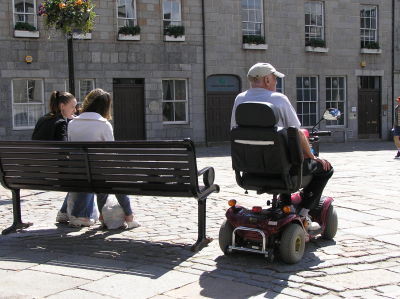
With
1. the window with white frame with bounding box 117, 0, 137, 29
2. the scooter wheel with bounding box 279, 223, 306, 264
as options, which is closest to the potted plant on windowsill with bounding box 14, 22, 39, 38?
the window with white frame with bounding box 117, 0, 137, 29

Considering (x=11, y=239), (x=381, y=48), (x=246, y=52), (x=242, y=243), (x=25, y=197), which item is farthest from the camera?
(x=381, y=48)

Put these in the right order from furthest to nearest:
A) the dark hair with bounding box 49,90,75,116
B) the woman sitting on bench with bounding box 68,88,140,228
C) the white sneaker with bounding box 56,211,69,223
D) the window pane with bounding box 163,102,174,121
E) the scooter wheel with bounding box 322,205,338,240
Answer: the window pane with bounding box 163,102,174,121 → the dark hair with bounding box 49,90,75,116 → the white sneaker with bounding box 56,211,69,223 → the woman sitting on bench with bounding box 68,88,140,228 → the scooter wheel with bounding box 322,205,338,240

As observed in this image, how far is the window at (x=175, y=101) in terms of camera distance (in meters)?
21.9

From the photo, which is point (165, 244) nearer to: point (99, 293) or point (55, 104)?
point (99, 293)

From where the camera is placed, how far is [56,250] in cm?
582

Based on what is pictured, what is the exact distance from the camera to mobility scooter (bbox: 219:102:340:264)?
5035 millimetres

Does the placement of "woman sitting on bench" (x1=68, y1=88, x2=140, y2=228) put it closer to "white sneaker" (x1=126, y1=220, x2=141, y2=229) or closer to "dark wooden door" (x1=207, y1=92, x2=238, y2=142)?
"white sneaker" (x1=126, y1=220, x2=141, y2=229)

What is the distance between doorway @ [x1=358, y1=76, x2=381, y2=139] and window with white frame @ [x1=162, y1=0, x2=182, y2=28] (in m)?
9.03

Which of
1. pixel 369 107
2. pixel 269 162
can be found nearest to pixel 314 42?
pixel 369 107

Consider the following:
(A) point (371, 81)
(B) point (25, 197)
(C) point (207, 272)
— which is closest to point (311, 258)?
(C) point (207, 272)

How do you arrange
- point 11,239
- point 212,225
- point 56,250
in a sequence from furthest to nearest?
point 212,225 < point 11,239 < point 56,250

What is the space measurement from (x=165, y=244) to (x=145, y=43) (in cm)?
1604

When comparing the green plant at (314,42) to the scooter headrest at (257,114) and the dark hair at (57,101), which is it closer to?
the dark hair at (57,101)

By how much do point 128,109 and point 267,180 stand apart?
54.0ft
